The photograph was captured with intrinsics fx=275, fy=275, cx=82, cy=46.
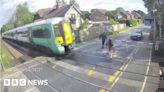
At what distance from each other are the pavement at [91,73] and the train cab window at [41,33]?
80.8 inches

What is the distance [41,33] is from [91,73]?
9157mm

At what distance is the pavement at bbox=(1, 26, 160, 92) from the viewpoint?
1422 centimetres

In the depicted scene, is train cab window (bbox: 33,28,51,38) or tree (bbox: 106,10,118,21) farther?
tree (bbox: 106,10,118,21)

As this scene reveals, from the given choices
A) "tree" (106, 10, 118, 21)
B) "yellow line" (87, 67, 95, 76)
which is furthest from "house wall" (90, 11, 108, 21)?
"yellow line" (87, 67, 95, 76)

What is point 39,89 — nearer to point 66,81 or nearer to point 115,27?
point 66,81

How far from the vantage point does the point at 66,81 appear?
15797 millimetres

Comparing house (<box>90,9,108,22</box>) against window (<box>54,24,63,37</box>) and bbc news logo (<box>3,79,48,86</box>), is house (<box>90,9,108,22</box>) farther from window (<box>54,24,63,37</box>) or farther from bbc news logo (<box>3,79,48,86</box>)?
bbc news logo (<box>3,79,48,86</box>)

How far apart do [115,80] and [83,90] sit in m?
2.43

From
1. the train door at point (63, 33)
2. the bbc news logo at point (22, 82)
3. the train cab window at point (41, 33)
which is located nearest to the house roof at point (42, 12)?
the train cab window at point (41, 33)

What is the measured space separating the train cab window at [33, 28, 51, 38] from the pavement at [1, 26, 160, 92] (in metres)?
2.05

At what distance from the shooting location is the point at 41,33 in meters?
24.9

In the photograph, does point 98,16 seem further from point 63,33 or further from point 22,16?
point 63,33

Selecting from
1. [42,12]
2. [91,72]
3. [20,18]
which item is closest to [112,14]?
[42,12]

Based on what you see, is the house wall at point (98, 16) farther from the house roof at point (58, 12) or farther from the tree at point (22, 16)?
the tree at point (22, 16)
